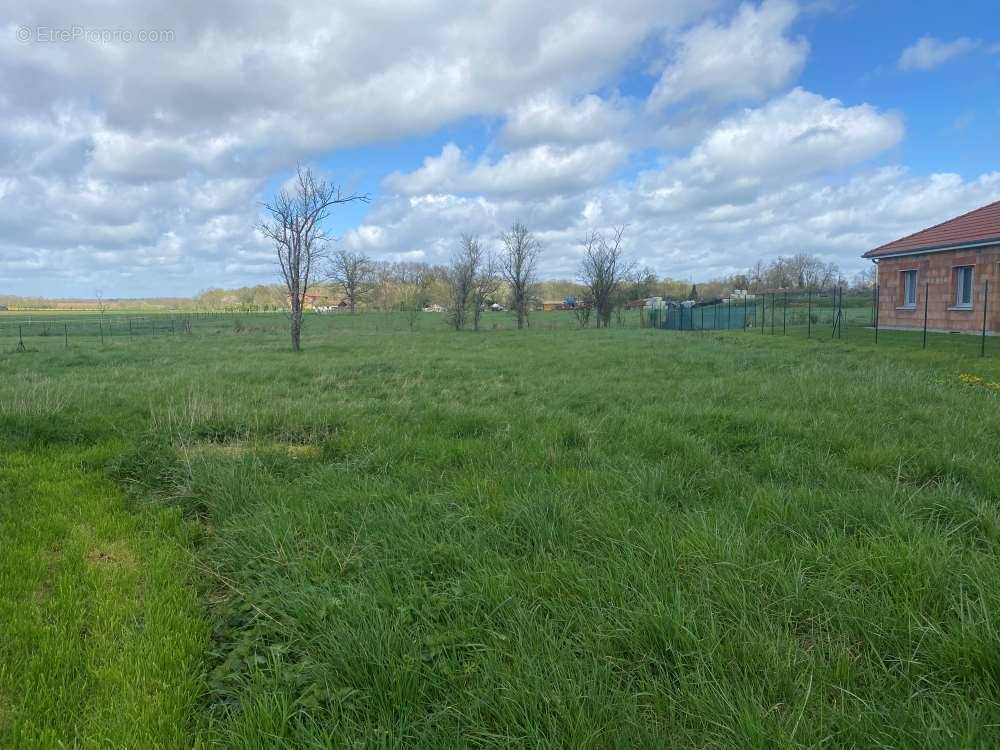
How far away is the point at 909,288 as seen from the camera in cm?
2188

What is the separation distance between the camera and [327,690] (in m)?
2.03

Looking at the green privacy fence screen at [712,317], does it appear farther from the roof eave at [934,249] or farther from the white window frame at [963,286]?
the white window frame at [963,286]

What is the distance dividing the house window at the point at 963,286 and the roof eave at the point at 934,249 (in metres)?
0.84

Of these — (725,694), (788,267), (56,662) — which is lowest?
(56,662)

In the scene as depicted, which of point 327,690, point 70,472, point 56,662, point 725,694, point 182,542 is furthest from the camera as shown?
point 70,472

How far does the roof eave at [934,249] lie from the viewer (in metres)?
17.8

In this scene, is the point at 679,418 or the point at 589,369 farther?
the point at 589,369

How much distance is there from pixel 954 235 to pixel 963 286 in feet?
6.16

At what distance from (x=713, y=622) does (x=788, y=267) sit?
7666 centimetres

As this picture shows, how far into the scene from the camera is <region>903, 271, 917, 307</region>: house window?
21.4 meters

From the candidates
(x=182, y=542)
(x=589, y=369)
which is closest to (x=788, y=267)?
(x=589, y=369)

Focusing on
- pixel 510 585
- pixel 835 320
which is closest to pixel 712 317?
pixel 835 320

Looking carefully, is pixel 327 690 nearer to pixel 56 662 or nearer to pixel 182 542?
pixel 56 662

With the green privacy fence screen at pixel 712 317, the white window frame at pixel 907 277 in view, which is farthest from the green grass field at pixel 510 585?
the green privacy fence screen at pixel 712 317
